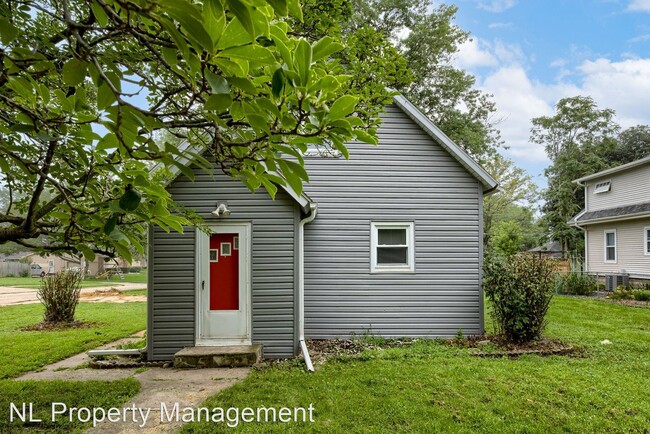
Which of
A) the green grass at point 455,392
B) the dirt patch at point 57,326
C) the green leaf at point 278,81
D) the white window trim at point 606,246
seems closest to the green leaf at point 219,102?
the green leaf at point 278,81

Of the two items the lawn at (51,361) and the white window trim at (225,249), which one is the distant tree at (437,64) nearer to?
the white window trim at (225,249)

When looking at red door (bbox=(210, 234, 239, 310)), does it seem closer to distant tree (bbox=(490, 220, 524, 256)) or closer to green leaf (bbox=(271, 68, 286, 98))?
green leaf (bbox=(271, 68, 286, 98))

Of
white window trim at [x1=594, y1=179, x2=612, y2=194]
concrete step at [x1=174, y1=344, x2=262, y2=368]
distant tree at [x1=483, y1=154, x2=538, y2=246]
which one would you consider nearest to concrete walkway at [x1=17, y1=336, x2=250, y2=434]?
concrete step at [x1=174, y1=344, x2=262, y2=368]

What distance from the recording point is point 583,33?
58.4 ft

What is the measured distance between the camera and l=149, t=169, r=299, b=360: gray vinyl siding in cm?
600

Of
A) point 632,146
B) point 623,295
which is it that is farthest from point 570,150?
point 623,295

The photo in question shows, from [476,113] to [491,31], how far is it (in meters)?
4.13

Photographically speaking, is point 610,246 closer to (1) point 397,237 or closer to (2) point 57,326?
(1) point 397,237

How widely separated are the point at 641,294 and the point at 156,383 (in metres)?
15.5

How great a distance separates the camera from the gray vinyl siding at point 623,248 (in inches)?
580

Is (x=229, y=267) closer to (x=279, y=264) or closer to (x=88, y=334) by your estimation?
(x=279, y=264)

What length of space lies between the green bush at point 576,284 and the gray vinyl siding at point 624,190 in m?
3.97

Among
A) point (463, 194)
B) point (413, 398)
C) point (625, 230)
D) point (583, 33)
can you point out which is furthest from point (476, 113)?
point (413, 398)

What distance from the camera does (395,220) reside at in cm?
746
